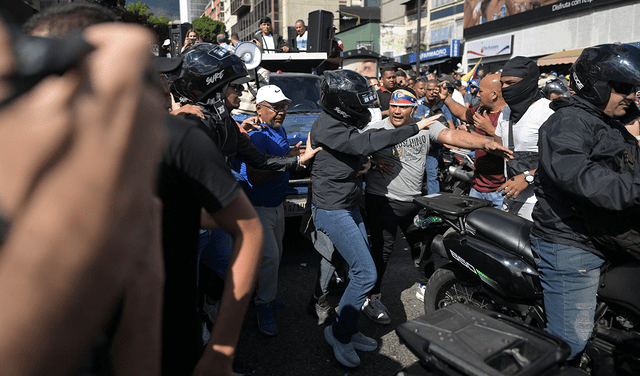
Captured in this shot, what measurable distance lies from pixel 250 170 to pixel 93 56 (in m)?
3.22

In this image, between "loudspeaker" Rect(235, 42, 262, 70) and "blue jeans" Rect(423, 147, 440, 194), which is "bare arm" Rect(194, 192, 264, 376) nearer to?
"blue jeans" Rect(423, 147, 440, 194)

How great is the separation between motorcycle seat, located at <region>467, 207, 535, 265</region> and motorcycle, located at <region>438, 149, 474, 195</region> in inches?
155

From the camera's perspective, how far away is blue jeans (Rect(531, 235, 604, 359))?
2279 mm

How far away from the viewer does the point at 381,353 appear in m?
3.39

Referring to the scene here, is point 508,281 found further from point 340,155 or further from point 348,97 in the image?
point 348,97

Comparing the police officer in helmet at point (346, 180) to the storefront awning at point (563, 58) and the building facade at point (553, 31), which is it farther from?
the storefront awning at point (563, 58)

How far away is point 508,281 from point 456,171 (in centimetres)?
460

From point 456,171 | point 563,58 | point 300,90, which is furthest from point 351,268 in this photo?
point 563,58

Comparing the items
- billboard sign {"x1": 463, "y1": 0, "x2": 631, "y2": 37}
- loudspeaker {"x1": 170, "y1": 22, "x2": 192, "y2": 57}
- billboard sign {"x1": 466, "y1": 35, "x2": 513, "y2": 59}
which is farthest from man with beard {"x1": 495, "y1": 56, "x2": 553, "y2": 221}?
billboard sign {"x1": 466, "y1": 35, "x2": 513, "y2": 59}

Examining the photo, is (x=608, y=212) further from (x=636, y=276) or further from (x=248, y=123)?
(x=248, y=123)

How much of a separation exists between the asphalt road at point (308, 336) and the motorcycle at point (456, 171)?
2.56 meters

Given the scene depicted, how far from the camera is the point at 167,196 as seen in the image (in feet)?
3.53

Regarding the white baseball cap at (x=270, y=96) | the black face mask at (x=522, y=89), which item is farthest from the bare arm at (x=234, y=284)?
the black face mask at (x=522, y=89)

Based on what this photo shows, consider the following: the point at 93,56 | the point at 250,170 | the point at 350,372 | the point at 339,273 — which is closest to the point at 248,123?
the point at 250,170
